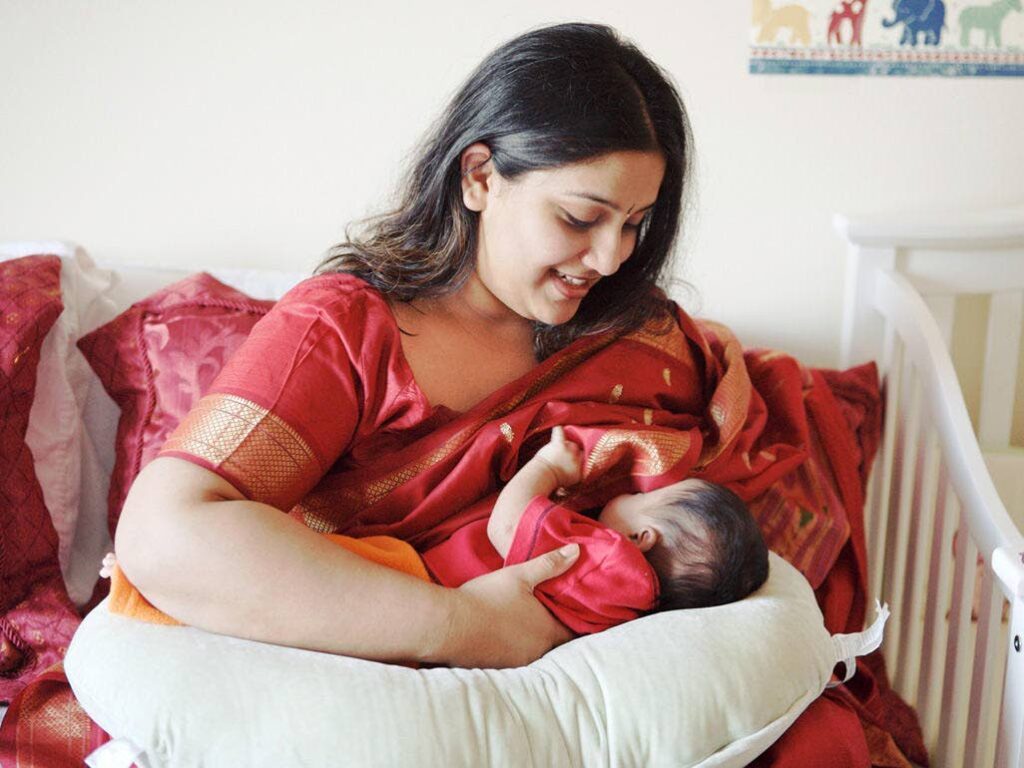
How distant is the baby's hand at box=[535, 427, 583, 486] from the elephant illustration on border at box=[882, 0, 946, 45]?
99 cm

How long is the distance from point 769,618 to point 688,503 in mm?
156

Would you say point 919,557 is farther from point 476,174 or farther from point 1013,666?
point 476,174

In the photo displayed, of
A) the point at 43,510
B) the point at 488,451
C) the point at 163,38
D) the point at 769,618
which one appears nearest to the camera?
the point at 769,618

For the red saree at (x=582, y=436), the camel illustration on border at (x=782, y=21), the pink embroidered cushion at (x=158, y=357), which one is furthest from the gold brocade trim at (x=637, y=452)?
the camel illustration on border at (x=782, y=21)

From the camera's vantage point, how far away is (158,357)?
1.56 m

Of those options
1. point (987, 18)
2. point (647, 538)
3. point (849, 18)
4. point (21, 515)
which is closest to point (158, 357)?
point (21, 515)

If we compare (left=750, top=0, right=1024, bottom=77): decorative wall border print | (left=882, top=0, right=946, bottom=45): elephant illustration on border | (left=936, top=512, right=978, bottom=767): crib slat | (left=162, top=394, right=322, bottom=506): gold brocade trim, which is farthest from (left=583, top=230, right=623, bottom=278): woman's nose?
(left=882, top=0, right=946, bottom=45): elephant illustration on border

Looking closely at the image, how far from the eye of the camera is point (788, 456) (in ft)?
5.10

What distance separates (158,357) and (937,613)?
3.83 ft

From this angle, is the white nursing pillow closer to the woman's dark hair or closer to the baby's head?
the baby's head

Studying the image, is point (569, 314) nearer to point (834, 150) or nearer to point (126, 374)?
point (126, 374)

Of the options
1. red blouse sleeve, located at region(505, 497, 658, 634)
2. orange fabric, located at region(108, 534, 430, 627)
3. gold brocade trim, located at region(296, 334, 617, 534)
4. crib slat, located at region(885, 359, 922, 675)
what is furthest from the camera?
crib slat, located at region(885, 359, 922, 675)

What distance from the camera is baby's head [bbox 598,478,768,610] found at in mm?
1231

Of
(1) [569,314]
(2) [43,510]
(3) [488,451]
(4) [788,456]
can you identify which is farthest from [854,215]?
(2) [43,510]
